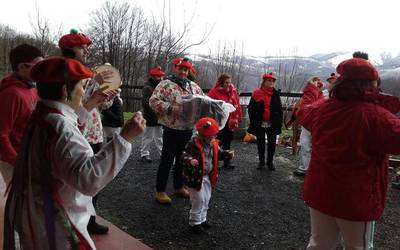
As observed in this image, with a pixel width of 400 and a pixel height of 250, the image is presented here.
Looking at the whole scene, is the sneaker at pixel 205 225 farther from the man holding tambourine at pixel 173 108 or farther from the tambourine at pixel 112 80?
the tambourine at pixel 112 80

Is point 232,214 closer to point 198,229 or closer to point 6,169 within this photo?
point 198,229

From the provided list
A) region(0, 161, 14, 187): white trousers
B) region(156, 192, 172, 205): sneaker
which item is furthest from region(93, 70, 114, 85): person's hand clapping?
region(156, 192, 172, 205): sneaker

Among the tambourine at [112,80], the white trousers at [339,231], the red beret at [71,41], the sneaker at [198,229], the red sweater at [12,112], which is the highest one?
the red beret at [71,41]

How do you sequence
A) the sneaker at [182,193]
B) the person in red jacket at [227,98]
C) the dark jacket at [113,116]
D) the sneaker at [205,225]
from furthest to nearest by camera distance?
the person in red jacket at [227,98] → the dark jacket at [113,116] → the sneaker at [182,193] → the sneaker at [205,225]

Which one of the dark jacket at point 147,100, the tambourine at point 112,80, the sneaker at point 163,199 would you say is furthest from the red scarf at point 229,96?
the tambourine at point 112,80

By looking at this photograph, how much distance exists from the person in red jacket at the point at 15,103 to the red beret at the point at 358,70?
213 centimetres

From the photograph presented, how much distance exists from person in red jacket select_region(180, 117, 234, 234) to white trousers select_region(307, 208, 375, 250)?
1.46 m

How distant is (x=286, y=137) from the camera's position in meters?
9.28

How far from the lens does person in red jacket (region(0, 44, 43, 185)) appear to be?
2.55 meters

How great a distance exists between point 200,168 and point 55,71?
2362 mm

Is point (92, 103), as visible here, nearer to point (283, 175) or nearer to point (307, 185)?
point (307, 185)

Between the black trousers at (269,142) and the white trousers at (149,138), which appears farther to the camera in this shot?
the white trousers at (149,138)

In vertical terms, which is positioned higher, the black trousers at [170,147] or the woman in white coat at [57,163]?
the woman in white coat at [57,163]

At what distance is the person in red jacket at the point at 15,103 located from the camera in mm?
2549
